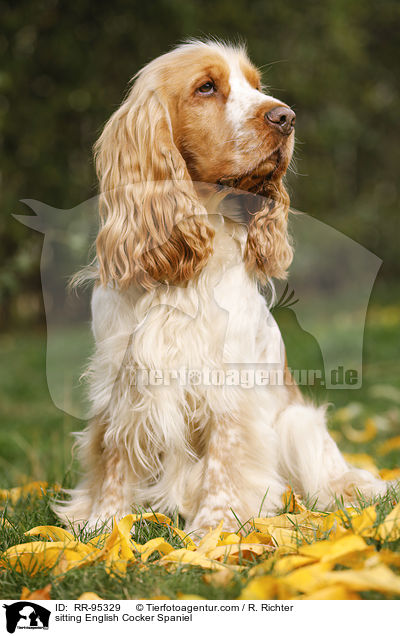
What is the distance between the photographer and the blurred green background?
603 centimetres

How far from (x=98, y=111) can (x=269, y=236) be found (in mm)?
6024

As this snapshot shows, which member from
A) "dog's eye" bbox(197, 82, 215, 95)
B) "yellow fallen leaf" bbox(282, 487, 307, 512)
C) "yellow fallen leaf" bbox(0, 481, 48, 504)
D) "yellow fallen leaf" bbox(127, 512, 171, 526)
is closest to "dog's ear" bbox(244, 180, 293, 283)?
Answer: "dog's eye" bbox(197, 82, 215, 95)

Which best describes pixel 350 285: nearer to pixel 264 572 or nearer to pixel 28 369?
pixel 264 572

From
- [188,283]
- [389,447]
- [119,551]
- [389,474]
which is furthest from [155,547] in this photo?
[389,447]

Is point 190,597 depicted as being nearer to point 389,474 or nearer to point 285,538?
point 285,538

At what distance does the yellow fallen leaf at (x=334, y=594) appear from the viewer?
158 centimetres

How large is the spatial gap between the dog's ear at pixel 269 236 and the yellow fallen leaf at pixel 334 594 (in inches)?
55.1

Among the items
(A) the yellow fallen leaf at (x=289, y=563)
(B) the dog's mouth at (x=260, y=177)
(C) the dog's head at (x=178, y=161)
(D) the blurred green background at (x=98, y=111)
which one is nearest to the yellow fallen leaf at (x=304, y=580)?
(A) the yellow fallen leaf at (x=289, y=563)

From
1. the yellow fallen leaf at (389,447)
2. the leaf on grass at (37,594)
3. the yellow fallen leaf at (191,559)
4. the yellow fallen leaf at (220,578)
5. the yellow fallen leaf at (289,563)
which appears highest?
the yellow fallen leaf at (389,447)

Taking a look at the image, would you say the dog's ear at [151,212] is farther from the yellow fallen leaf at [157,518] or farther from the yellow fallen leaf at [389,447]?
the yellow fallen leaf at [389,447]

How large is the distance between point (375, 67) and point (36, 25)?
789 centimetres

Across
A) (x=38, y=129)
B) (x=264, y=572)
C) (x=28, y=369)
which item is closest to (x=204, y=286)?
(x=264, y=572)
